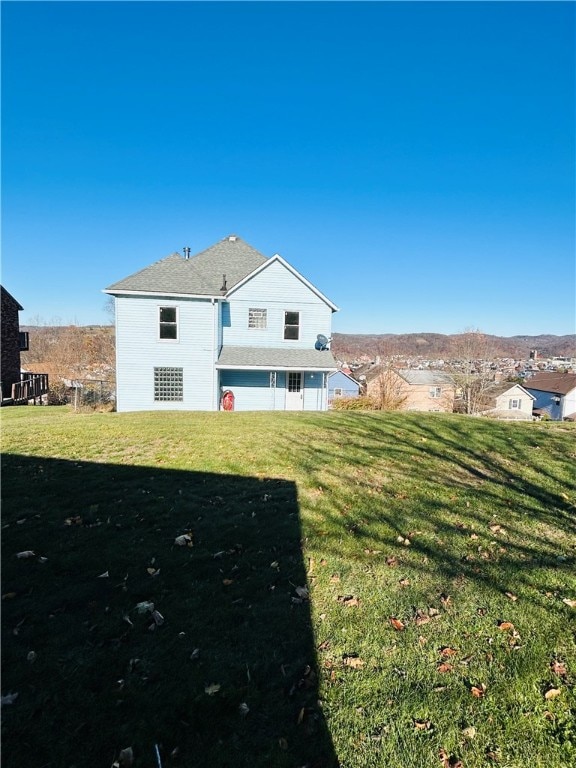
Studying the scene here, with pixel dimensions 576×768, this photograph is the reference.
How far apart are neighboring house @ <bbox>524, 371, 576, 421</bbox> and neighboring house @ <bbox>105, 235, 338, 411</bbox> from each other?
40057 millimetres

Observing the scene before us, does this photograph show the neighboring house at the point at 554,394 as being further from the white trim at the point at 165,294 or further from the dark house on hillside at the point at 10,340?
the dark house on hillside at the point at 10,340

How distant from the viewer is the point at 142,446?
28.9ft

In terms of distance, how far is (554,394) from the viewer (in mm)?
52625

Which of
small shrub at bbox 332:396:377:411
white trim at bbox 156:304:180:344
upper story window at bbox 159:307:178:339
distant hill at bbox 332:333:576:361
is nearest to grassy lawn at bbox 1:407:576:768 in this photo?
white trim at bbox 156:304:180:344

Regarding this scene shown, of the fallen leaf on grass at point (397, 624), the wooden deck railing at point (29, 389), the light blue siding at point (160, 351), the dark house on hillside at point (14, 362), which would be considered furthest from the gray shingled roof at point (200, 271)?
the fallen leaf on grass at point (397, 624)

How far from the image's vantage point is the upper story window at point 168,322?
62.4 ft

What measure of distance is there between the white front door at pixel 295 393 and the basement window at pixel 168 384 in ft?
17.7

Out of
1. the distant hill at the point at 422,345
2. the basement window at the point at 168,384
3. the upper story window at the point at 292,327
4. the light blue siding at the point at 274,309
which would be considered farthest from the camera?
the distant hill at the point at 422,345

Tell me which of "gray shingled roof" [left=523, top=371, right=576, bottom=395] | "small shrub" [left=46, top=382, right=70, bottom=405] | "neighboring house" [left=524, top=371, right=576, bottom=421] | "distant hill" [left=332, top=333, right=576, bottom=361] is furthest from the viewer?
"distant hill" [left=332, top=333, right=576, bottom=361]

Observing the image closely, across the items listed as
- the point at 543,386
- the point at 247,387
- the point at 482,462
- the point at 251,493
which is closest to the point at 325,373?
the point at 247,387

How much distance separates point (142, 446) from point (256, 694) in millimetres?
6807

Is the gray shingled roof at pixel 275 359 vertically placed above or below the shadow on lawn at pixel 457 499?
above

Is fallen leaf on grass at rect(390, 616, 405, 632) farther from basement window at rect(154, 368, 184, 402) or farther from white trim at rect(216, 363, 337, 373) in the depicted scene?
basement window at rect(154, 368, 184, 402)

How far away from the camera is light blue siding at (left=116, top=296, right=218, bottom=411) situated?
1880 cm
